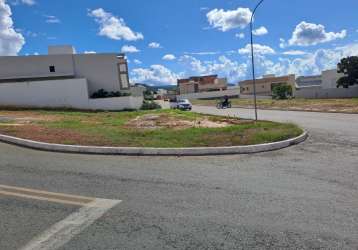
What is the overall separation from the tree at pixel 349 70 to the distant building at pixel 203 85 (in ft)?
218

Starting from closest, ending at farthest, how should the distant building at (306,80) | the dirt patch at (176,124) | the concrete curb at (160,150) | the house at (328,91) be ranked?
the concrete curb at (160,150), the dirt patch at (176,124), the house at (328,91), the distant building at (306,80)

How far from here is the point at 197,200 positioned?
5777 mm

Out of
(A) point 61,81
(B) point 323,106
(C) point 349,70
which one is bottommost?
(B) point 323,106

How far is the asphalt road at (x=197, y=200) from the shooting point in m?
4.38

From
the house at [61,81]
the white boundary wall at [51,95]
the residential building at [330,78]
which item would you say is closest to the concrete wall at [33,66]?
the house at [61,81]

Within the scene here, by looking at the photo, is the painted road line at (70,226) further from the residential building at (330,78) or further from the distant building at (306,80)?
the distant building at (306,80)

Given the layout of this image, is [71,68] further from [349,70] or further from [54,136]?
[349,70]

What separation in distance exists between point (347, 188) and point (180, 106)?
39203 millimetres

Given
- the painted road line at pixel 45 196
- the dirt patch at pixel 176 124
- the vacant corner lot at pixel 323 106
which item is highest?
the dirt patch at pixel 176 124

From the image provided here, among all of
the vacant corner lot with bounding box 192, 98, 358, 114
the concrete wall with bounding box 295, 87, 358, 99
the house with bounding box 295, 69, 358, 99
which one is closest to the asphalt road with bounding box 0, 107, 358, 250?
the vacant corner lot with bounding box 192, 98, 358, 114

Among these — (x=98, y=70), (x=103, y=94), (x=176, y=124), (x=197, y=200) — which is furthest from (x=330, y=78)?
(x=197, y=200)

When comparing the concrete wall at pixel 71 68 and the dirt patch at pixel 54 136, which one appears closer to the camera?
the dirt patch at pixel 54 136

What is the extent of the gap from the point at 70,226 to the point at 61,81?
94.0ft

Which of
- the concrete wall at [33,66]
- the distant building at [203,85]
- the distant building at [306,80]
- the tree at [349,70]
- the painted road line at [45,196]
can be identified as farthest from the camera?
the distant building at [306,80]
